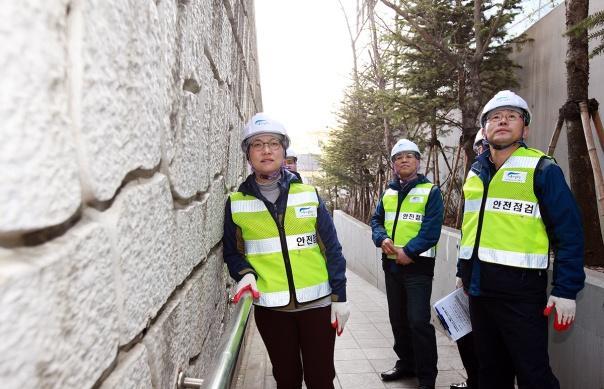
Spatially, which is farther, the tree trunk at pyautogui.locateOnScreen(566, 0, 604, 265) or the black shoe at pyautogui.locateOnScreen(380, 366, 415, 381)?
the tree trunk at pyautogui.locateOnScreen(566, 0, 604, 265)

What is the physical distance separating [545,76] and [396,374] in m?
5.92

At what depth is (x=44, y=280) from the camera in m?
0.57

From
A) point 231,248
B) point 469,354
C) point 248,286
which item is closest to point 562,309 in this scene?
point 469,354

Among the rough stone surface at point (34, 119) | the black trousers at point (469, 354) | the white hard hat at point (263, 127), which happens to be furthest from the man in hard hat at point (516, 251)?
the rough stone surface at point (34, 119)

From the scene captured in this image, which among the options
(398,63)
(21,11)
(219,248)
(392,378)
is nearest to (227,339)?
(21,11)

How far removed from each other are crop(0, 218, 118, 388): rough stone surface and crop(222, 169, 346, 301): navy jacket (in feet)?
5.74

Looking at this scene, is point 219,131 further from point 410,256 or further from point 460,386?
point 460,386

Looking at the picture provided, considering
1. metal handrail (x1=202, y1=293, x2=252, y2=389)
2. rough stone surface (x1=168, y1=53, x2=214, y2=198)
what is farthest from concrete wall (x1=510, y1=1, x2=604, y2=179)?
metal handrail (x1=202, y1=293, x2=252, y2=389)

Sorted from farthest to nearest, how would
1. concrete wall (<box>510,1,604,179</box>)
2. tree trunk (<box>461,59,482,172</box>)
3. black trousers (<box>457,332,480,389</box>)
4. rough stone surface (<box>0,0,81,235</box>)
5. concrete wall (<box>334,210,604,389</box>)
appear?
concrete wall (<box>510,1,604,179</box>)
tree trunk (<box>461,59,482,172</box>)
black trousers (<box>457,332,480,389</box>)
concrete wall (<box>334,210,604,389</box>)
rough stone surface (<box>0,0,81,235</box>)

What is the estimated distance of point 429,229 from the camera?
3.93 m

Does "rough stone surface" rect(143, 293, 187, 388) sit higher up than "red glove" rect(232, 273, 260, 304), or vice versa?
"rough stone surface" rect(143, 293, 187, 388)

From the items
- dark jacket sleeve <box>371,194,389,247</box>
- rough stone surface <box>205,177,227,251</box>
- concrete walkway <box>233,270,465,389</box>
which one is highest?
rough stone surface <box>205,177,227,251</box>

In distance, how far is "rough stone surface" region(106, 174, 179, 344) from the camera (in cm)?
85

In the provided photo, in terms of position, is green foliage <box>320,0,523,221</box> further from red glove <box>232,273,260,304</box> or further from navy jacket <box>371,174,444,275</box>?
red glove <box>232,273,260,304</box>
